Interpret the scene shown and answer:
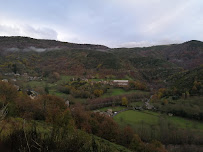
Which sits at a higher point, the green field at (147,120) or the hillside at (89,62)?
the hillside at (89,62)

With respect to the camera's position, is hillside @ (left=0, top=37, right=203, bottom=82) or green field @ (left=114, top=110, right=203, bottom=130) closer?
green field @ (left=114, top=110, right=203, bottom=130)

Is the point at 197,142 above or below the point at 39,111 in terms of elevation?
below

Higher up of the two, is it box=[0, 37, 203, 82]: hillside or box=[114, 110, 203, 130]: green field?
box=[0, 37, 203, 82]: hillside

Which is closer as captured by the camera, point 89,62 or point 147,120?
point 147,120

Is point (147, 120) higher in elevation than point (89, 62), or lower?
lower

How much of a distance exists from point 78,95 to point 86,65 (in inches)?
1815

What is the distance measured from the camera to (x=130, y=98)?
42.8 metres

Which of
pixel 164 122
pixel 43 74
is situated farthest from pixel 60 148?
pixel 43 74

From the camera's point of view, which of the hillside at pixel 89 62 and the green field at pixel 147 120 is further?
the hillside at pixel 89 62

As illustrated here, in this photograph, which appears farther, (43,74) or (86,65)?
(86,65)

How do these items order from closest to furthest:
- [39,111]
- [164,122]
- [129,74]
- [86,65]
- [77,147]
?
[77,147] < [39,111] < [164,122] < [129,74] < [86,65]

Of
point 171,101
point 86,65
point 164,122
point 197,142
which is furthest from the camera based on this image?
point 86,65

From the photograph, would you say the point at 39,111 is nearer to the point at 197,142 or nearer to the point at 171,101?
the point at 197,142

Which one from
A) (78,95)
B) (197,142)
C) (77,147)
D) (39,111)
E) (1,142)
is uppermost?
(1,142)
